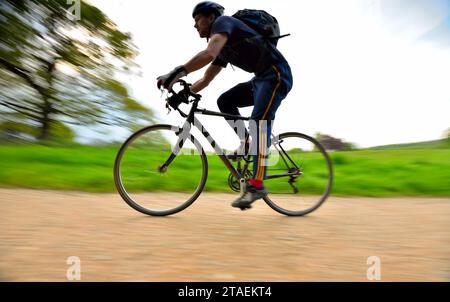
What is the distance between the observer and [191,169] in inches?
180

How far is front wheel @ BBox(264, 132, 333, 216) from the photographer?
4918 mm

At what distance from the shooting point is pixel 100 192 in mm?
6086

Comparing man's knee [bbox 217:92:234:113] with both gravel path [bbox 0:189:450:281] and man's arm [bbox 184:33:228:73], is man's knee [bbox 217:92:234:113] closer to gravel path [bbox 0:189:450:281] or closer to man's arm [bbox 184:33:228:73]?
man's arm [bbox 184:33:228:73]

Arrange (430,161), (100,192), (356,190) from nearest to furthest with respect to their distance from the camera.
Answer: (100,192)
(356,190)
(430,161)

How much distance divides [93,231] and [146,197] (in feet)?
2.86

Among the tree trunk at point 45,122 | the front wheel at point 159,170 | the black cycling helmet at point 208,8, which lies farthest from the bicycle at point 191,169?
the tree trunk at point 45,122

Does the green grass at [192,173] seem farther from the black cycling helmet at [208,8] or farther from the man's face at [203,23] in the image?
the black cycling helmet at [208,8]

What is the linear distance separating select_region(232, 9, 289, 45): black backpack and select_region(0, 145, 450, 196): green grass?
1.40 m

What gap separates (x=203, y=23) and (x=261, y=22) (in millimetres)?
549

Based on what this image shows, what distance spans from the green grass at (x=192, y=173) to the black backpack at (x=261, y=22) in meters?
1.40

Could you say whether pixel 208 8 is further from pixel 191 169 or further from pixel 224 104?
pixel 191 169
